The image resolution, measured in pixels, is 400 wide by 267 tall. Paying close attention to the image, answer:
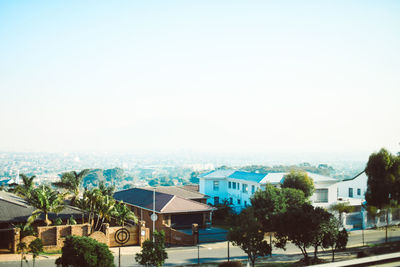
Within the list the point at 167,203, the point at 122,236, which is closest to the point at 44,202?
the point at 122,236

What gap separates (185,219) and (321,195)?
17409 mm

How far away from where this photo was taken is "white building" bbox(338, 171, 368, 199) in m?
55.7

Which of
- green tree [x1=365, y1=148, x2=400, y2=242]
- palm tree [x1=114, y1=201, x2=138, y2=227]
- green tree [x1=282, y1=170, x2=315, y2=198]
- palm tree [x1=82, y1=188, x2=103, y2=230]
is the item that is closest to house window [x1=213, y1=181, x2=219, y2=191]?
green tree [x1=282, y1=170, x2=315, y2=198]

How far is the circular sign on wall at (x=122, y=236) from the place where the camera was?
31.2 m

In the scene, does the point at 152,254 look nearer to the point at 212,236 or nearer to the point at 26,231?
the point at 26,231

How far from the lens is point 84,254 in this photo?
1848 cm

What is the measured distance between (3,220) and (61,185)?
13.3m

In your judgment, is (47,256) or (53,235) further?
(53,235)

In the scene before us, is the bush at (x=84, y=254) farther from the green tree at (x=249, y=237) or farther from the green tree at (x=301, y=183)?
the green tree at (x=301, y=183)

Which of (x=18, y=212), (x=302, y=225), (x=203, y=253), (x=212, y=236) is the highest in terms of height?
(x=302, y=225)

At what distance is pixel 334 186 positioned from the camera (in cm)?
4878

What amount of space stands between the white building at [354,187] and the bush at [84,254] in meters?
44.7

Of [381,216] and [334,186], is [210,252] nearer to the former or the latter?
[381,216]

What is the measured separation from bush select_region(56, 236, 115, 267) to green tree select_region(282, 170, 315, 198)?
93.6 feet
